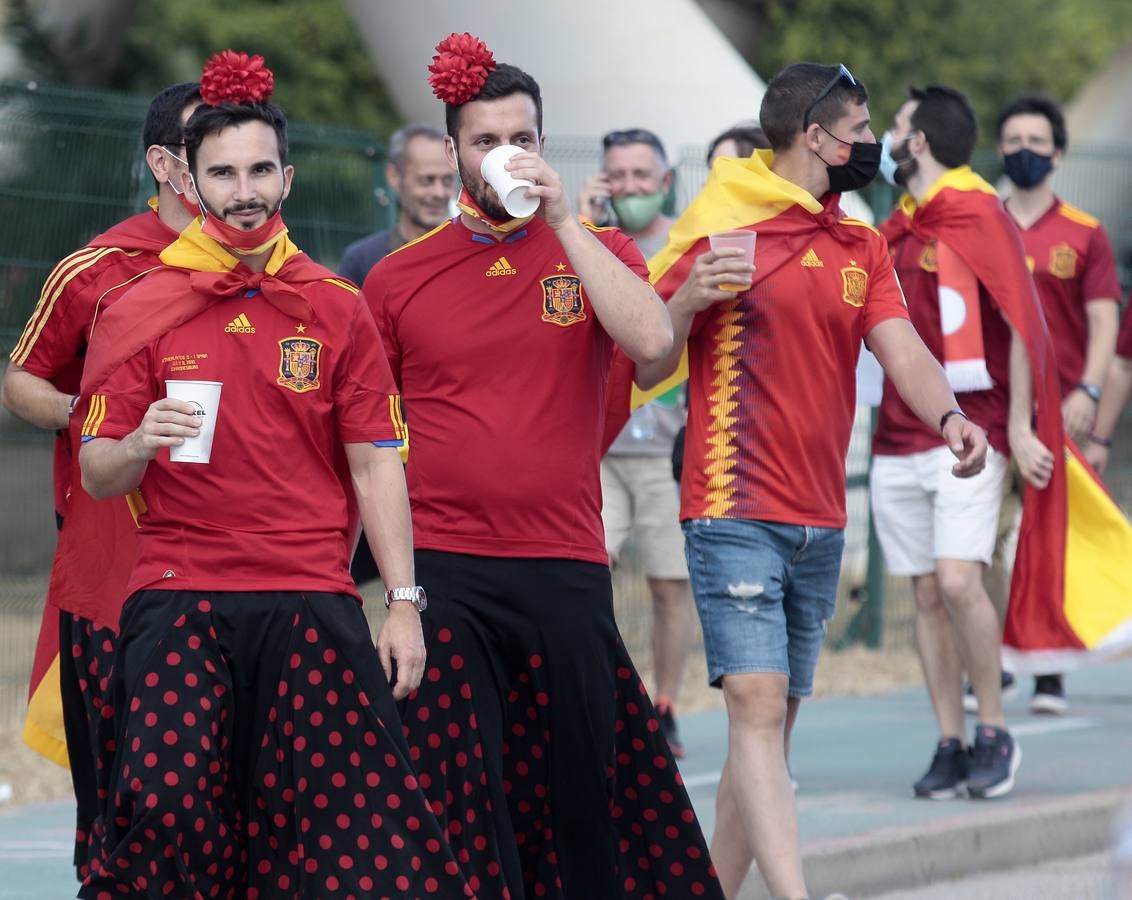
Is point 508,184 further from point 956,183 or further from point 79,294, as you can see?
point 956,183

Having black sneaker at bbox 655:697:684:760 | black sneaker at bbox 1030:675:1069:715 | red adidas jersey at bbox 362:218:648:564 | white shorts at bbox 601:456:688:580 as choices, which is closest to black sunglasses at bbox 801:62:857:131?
red adidas jersey at bbox 362:218:648:564

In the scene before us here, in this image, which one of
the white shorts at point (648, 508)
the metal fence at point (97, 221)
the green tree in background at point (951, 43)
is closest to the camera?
the white shorts at point (648, 508)

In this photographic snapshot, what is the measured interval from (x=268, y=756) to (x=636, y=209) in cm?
424

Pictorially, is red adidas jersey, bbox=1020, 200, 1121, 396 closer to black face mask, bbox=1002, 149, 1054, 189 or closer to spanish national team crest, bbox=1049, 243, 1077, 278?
spanish national team crest, bbox=1049, 243, 1077, 278

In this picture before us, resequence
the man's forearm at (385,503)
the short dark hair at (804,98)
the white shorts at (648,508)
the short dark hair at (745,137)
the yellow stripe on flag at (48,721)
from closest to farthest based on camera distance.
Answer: the man's forearm at (385,503)
the short dark hair at (804,98)
the yellow stripe on flag at (48,721)
the short dark hair at (745,137)
the white shorts at (648,508)

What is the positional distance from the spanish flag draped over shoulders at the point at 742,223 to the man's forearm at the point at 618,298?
0.52m

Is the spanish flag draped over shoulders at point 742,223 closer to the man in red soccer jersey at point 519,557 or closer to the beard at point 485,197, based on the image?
the man in red soccer jersey at point 519,557

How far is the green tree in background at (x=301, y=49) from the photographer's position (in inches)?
893

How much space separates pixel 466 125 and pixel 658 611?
12.9ft

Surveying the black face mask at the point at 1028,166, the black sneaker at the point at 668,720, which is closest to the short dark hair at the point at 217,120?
the black sneaker at the point at 668,720

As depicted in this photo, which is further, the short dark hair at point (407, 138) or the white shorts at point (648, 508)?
the white shorts at point (648, 508)

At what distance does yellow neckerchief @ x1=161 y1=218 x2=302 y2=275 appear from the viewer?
4625 mm

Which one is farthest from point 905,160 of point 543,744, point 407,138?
point 543,744

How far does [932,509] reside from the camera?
7.82 metres
